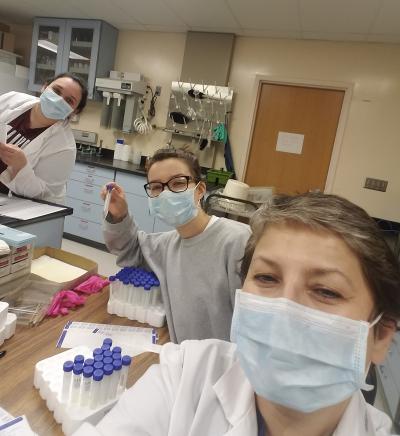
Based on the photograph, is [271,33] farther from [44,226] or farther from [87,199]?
[44,226]

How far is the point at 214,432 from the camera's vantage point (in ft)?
2.25

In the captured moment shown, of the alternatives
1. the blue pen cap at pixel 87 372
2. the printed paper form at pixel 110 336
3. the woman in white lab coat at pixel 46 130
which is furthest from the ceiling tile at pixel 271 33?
the blue pen cap at pixel 87 372

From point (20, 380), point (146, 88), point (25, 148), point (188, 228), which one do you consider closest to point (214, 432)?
point (20, 380)

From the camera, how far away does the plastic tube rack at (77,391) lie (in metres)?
0.77

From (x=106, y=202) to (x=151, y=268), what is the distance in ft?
1.05

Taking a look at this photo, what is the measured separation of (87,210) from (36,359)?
304cm

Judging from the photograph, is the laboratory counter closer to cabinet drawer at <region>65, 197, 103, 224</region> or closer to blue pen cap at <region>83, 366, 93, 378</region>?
blue pen cap at <region>83, 366, 93, 378</region>

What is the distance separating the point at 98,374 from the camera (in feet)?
2.58

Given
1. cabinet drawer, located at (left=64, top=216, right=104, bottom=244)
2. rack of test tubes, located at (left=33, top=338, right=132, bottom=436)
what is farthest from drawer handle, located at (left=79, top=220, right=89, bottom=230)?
rack of test tubes, located at (left=33, top=338, right=132, bottom=436)

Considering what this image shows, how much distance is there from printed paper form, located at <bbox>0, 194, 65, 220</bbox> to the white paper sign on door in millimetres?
2612

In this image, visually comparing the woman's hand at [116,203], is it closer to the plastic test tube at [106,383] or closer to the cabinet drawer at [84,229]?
the plastic test tube at [106,383]

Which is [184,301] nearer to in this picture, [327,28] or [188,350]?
[188,350]

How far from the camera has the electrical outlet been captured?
3.36 metres

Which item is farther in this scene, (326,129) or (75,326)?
(326,129)
